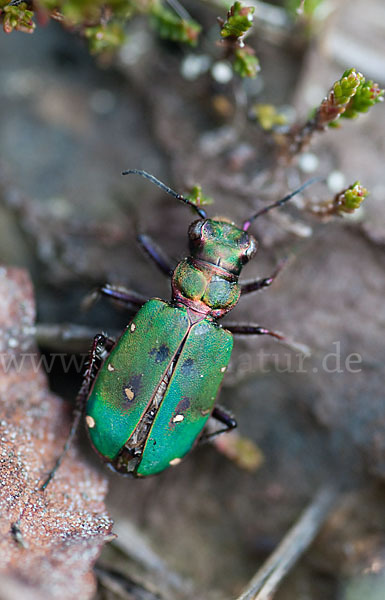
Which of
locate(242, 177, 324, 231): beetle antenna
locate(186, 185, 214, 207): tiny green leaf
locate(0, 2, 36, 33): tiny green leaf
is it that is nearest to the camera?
locate(0, 2, 36, 33): tiny green leaf

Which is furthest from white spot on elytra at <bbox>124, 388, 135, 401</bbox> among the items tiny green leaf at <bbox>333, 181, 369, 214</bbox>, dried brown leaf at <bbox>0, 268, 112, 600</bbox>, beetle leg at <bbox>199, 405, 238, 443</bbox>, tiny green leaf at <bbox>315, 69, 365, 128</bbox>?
tiny green leaf at <bbox>315, 69, 365, 128</bbox>

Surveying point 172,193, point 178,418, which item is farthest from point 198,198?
point 178,418

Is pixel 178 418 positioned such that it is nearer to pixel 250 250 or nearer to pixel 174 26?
pixel 250 250

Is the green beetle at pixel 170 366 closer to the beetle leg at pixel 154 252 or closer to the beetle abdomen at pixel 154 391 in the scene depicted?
the beetle abdomen at pixel 154 391

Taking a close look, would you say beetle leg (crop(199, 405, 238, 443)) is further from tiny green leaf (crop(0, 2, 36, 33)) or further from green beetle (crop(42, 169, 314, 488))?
tiny green leaf (crop(0, 2, 36, 33))

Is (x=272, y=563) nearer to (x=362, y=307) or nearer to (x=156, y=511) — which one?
(x=156, y=511)

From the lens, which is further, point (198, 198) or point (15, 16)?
point (198, 198)

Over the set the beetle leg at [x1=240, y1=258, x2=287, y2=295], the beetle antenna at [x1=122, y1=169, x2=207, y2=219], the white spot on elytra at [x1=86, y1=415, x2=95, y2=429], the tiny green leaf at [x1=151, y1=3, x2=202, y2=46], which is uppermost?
the tiny green leaf at [x1=151, y1=3, x2=202, y2=46]

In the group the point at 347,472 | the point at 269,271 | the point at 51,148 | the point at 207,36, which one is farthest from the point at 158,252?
the point at 347,472
